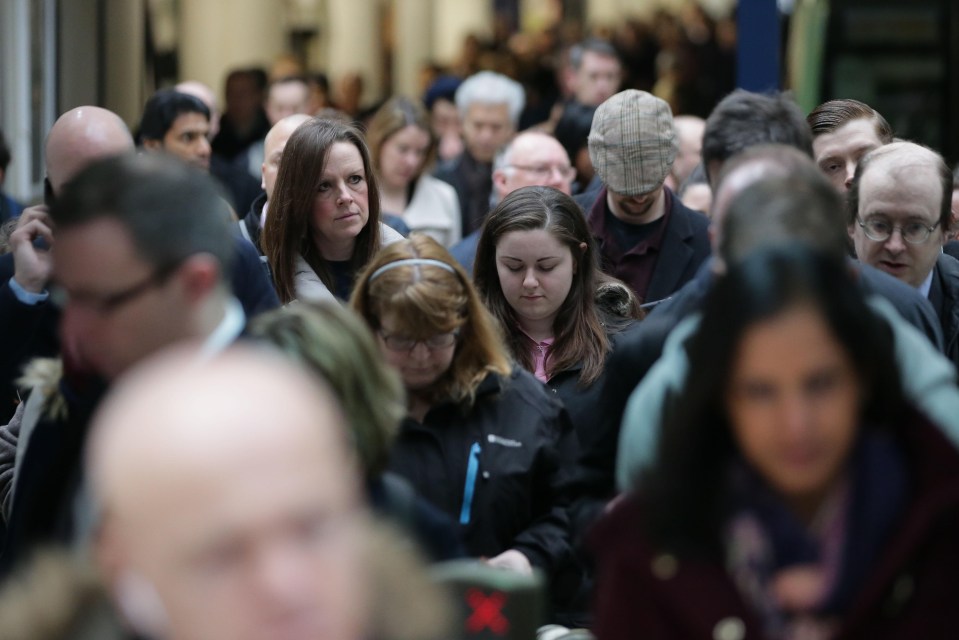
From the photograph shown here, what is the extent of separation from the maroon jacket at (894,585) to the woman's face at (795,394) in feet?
0.49


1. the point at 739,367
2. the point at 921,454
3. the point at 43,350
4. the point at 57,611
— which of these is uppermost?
the point at 739,367

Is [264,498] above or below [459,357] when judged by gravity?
above

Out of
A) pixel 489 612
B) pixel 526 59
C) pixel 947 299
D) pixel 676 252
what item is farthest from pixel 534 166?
pixel 526 59

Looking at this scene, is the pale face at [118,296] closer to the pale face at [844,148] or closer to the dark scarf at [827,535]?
the dark scarf at [827,535]

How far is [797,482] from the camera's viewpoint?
7.41ft

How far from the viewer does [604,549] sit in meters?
2.46

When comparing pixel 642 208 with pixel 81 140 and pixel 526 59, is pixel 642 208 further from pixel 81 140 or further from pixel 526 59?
pixel 526 59

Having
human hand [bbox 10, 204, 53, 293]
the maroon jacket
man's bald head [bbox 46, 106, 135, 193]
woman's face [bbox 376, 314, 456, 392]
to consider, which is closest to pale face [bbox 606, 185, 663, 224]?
man's bald head [bbox 46, 106, 135, 193]

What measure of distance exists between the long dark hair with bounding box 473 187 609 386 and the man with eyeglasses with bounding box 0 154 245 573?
244 centimetres

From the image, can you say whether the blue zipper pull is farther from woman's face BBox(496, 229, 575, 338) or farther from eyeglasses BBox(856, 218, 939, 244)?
eyeglasses BBox(856, 218, 939, 244)

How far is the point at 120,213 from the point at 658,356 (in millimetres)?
1242

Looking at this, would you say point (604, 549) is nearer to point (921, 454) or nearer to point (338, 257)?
point (921, 454)

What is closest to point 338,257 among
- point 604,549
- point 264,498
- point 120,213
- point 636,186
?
point 636,186

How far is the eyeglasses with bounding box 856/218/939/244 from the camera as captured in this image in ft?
16.4
